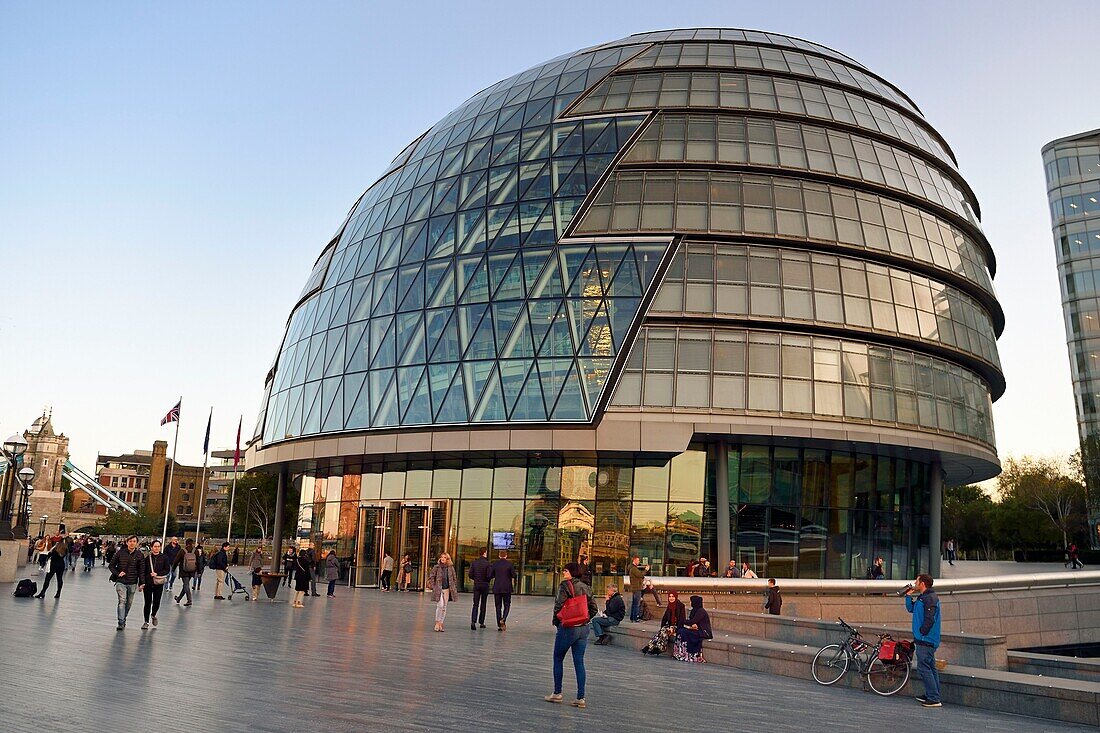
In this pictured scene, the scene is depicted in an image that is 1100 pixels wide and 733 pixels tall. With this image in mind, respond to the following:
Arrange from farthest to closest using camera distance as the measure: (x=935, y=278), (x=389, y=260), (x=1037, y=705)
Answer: (x=389, y=260) → (x=935, y=278) → (x=1037, y=705)

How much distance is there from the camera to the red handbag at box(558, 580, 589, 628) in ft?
40.0

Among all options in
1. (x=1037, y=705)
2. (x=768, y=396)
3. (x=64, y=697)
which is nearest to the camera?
(x=64, y=697)

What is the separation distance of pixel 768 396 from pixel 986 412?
14029 mm

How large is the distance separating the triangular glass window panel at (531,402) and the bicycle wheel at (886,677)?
831 inches

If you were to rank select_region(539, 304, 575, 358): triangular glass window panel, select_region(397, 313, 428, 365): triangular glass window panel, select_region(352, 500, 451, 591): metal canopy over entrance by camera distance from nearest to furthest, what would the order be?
select_region(539, 304, 575, 358): triangular glass window panel, select_region(352, 500, 451, 591): metal canopy over entrance, select_region(397, 313, 428, 365): triangular glass window panel

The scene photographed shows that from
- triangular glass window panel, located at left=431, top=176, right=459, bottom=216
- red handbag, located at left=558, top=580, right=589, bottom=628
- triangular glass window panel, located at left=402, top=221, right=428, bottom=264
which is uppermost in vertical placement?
triangular glass window panel, located at left=431, top=176, right=459, bottom=216

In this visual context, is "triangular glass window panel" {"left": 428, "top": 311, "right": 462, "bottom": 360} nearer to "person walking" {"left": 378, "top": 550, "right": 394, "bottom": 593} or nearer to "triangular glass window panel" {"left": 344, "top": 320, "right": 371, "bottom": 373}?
"triangular glass window panel" {"left": 344, "top": 320, "right": 371, "bottom": 373}

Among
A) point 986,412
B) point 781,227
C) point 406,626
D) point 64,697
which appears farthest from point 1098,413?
point 64,697

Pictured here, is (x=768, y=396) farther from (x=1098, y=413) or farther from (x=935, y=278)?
(x=1098, y=413)

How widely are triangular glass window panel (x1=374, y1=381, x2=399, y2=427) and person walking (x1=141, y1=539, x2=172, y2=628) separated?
17890mm

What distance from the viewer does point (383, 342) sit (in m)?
40.9

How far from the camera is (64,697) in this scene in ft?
33.6

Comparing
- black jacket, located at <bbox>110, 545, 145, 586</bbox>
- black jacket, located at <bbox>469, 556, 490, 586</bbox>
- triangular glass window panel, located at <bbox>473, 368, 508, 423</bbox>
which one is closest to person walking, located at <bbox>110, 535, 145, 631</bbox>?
black jacket, located at <bbox>110, 545, 145, 586</bbox>

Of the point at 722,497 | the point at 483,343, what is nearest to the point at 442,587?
the point at 722,497
